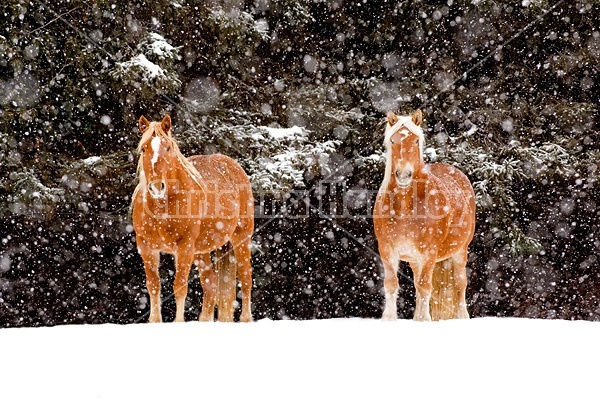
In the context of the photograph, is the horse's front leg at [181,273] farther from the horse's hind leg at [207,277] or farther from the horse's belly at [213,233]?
the horse's hind leg at [207,277]

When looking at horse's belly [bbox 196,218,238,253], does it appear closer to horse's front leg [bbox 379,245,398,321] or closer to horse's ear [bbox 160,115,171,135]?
horse's ear [bbox 160,115,171,135]

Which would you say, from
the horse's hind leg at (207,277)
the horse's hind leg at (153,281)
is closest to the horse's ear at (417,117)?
the horse's hind leg at (153,281)

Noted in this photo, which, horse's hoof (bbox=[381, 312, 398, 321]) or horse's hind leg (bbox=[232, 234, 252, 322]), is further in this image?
horse's hind leg (bbox=[232, 234, 252, 322])

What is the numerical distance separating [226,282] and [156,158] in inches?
93.7

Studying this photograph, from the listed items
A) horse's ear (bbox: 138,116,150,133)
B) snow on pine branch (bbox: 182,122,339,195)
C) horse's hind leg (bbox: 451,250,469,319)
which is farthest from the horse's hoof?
snow on pine branch (bbox: 182,122,339,195)

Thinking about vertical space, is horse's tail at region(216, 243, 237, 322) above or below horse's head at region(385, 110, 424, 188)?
below

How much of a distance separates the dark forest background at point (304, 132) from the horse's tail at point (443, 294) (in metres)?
3.59

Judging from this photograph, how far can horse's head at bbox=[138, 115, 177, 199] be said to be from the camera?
5.81m

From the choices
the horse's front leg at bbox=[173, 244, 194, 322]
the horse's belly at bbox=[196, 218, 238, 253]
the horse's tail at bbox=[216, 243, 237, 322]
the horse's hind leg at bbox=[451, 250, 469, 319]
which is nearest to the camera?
the horse's front leg at bbox=[173, 244, 194, 322]

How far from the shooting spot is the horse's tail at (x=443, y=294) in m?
7.16

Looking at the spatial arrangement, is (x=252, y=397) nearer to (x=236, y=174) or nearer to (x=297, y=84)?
(x=236, y=174)

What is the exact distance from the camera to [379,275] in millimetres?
12961

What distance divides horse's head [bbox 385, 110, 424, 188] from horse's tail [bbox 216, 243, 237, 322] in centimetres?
265

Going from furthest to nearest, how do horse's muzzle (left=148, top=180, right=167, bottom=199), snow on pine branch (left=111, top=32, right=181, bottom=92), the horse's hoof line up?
snow on pine branch (left=111, top=32, right=181, bottom=92)
the horse's hoof
horse's muzzle (left=148, top=180, right=167, bottom=199)
